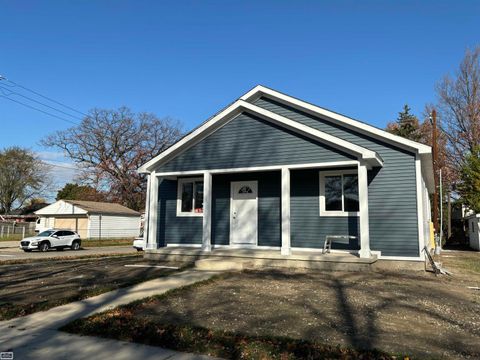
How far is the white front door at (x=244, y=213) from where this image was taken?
13445mm

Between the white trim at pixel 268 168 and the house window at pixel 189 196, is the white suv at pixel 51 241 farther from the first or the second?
the white trim at pixel 268 168

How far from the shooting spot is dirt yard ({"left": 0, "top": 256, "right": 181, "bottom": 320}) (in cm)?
725

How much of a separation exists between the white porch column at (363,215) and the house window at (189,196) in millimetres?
6135

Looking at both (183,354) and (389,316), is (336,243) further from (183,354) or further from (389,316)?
(183,354)

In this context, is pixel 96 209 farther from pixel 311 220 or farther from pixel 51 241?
pixel 311 220

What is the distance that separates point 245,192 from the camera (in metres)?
13.7

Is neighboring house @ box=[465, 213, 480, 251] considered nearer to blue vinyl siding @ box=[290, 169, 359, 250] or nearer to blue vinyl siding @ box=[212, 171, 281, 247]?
blue vinyl siding @ box=[290, 169, 359, 250]

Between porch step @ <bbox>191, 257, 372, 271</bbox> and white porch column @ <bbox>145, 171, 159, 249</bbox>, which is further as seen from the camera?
white porch column @ <bbox>145, 171, 159, 249</bbox>

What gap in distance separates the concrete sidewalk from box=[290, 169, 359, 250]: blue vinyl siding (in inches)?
252

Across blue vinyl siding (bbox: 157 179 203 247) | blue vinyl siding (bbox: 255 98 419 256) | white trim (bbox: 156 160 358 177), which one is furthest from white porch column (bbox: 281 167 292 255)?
blue vinyl siding (bbox: 157 179 203 247)

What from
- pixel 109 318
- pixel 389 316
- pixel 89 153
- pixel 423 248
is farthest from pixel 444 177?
pixel 89 153

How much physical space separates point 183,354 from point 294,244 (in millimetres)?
8436

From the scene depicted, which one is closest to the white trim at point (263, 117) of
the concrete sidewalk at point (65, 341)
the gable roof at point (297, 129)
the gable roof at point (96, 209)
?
the gable roof at point (297, 129)

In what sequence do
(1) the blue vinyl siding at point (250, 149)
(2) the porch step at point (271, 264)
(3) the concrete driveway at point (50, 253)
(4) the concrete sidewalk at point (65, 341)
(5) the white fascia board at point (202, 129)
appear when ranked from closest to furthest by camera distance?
1. (4) the concrete sidewalk at point (65, 341)
2. (2) the porch step at point (271, 264)
3. (1) the blue vinyl siding at point (250, 149)
4. (5) the white fascia board at point (202, 129)
5. (3) the concrete driveway at point (50, 253)
